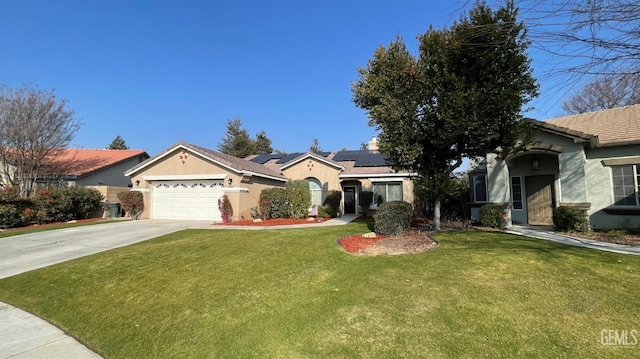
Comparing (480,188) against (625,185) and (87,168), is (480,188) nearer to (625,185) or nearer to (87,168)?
(625,185)

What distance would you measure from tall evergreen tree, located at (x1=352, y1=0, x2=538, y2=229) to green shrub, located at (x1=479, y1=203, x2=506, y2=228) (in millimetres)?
2845

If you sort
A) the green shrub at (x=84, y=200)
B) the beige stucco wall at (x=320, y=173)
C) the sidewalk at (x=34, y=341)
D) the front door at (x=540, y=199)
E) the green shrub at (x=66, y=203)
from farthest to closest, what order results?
the beige stucco wall at (x=320, y=173), the green shrub at (x=84, y=200), the green shrub at (x=66, y=203), the front door at (x=540, y=199), the sidewalk at (x=34, y=341)

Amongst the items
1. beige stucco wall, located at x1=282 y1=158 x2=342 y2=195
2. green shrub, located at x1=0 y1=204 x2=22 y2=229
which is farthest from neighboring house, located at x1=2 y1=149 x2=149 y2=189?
beige stucco wall, located at x1=282 y1=158 x2=342 y2=195

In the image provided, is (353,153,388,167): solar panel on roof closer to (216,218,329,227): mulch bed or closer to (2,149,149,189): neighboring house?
(216,218,329,227): mulch bed

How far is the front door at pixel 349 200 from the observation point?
21.8 m

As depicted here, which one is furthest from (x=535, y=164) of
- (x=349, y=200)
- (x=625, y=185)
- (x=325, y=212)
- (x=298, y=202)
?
(x=298, y=202)

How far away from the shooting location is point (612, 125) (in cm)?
1227

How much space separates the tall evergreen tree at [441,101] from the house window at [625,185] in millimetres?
4880

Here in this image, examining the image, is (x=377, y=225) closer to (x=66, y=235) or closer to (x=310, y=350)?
(x=310, y=350)

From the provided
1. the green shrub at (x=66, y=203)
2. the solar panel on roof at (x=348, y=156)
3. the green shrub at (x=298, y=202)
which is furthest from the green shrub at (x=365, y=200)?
the green shrub at (x=66, y=203)

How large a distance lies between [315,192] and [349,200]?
2583mm

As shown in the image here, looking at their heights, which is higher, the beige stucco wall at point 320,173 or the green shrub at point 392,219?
the beige stucco wall at point 320,173

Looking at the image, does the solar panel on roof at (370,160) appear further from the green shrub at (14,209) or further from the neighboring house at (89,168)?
the neighboring house at (89,168)

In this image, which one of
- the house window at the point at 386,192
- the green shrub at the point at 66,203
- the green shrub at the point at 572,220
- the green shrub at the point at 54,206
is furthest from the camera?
the house window at the point at 386,192
